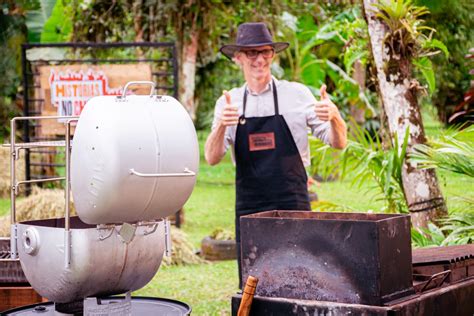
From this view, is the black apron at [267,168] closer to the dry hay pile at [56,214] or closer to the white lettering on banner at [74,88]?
the dry hay pile at [56,214]

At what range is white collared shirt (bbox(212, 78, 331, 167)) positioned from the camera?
523 centimetres

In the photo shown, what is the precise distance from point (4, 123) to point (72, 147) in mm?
14760

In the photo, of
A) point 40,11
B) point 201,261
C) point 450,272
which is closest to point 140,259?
point 450,272

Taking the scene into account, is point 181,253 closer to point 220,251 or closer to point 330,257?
point 220,251

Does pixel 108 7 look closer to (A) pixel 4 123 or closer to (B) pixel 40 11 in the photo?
(B) pixel 40 11

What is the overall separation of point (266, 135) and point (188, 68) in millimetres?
8401

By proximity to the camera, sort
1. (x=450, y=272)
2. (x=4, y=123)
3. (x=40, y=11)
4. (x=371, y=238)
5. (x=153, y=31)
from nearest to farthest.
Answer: (x=371, y=238) → (x=450, y=272) → (x=153, y=31) → (x=40, y=11) → (x=4, y=123)

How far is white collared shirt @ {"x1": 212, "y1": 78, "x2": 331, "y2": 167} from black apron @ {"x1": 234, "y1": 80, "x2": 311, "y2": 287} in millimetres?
42

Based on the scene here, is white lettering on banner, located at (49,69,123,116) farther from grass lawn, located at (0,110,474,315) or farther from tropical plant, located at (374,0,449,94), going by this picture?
tropical plant, located at (374,0,449,94)

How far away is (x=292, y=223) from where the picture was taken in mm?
3365

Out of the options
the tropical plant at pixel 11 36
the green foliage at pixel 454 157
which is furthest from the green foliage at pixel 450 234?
the tropical plant at pixel 11 36

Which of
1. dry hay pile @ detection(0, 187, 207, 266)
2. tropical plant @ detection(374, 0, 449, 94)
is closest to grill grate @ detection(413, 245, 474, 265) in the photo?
tropical plant @ detection(374, 0, 449, 94)

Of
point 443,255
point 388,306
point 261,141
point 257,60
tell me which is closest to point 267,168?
point 261,141

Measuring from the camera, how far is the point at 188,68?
44.1 feet
